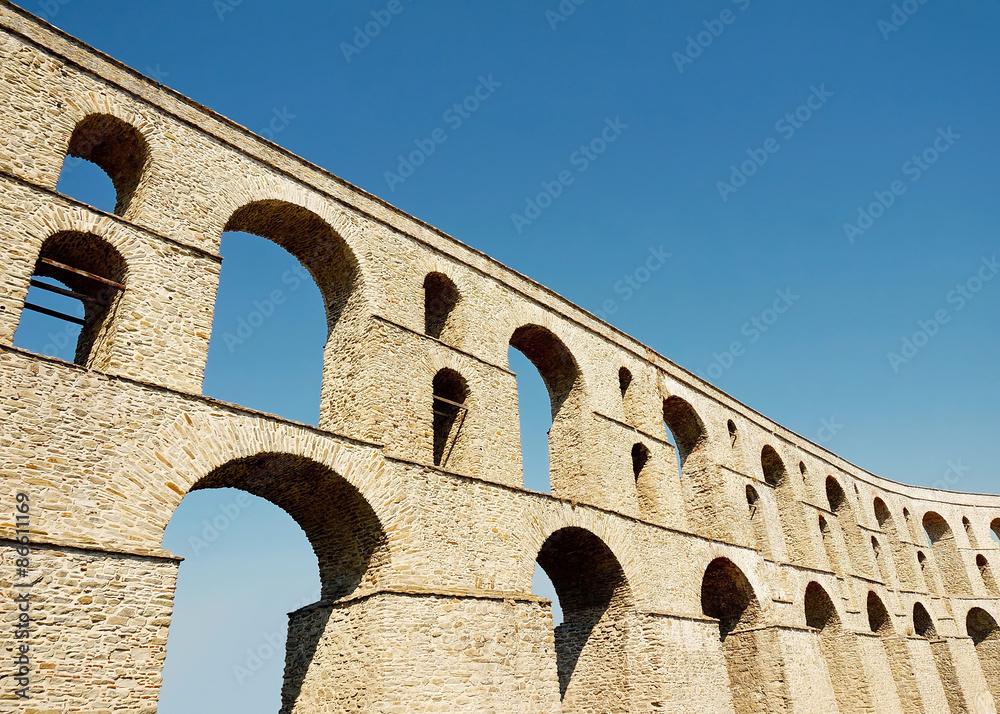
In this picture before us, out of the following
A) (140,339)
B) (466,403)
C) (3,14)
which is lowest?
(140,339)

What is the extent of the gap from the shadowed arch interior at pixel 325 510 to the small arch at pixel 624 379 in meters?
10.6

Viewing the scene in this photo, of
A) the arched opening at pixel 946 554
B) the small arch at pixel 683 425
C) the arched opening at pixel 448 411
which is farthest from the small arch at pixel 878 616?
the arched opening at pixel 448 411

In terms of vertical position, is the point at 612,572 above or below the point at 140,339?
below

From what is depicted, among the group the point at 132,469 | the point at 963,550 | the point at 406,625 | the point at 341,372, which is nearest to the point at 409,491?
the point at 406,625

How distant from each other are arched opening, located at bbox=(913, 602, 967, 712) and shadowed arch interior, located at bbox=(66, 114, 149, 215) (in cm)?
3179

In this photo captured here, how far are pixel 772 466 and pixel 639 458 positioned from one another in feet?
29.8

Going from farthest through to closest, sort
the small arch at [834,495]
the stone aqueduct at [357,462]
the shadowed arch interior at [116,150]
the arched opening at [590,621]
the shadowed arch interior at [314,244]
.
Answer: the small arch at [834,495], the arched opening at [590,621], the shadowed arch interior at [314,244], the shadowed arch interior at [116,150], the stone aqueduct at [357,462]

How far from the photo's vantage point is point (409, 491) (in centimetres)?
1242

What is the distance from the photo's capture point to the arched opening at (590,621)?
1570cm

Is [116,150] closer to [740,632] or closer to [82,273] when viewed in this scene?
[82,273]

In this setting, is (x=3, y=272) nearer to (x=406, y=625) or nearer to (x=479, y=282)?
(x=406, y=625)

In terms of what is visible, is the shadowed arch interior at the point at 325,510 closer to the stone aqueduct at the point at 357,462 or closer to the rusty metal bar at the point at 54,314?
the stone aqueduct at the point at 357,462

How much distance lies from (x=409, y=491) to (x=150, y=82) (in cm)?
888

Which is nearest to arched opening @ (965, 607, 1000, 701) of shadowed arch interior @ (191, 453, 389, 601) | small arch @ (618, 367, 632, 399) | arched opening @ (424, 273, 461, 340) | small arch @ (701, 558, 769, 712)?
small arch @ (701, 558, 769, 712)
